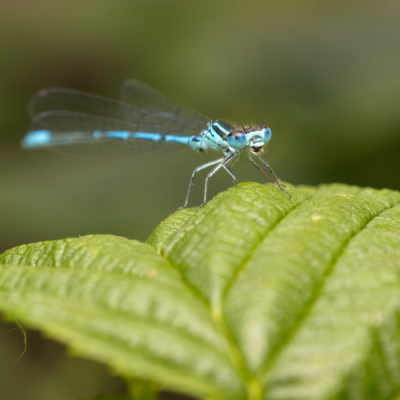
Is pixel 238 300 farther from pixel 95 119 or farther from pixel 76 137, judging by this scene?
pixel 76 137

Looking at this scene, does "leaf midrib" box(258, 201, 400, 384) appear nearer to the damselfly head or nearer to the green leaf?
Answer: the green leaf

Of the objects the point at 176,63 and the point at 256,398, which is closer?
the point at 256,398

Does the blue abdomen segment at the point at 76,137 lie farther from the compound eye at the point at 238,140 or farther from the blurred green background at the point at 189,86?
the compound eye at the point at 238,140

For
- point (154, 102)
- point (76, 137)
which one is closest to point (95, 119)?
point (76, 137)

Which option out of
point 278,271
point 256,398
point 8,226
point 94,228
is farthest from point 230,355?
point 8,226

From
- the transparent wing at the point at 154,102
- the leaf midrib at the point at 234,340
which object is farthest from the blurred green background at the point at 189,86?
the leaf midrib at the point at 234,340

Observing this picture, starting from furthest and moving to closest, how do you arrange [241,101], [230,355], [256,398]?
[241,101]
[230,355]
[256,398]

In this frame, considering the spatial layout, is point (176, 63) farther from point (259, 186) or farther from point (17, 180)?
point (259, 186)
